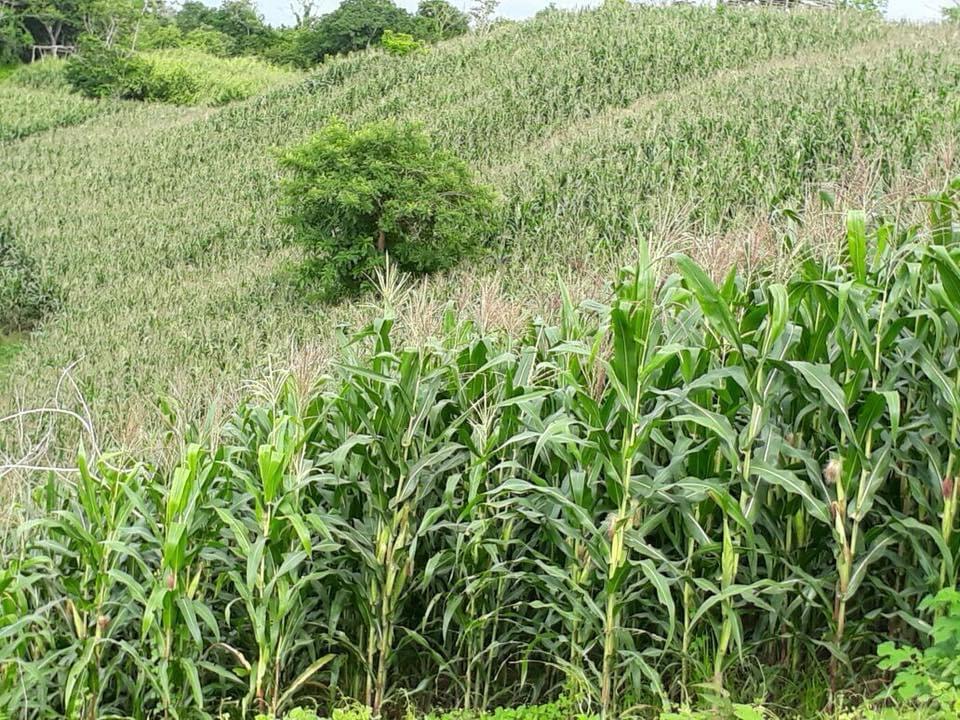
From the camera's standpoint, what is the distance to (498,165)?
49.3 feet

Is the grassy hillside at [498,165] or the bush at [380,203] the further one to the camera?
the bush at [380,203]

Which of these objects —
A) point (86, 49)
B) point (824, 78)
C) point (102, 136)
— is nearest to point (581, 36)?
point (824, 78)

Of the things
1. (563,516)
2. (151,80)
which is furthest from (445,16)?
(563,516)

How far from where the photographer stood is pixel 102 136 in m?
25.8

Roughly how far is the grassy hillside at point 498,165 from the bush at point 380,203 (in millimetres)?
520

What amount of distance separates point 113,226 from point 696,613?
16281mm

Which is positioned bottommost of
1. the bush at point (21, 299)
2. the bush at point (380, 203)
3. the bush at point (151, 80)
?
the bush at point (21, 299)

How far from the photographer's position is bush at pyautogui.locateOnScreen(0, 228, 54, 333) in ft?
44.8

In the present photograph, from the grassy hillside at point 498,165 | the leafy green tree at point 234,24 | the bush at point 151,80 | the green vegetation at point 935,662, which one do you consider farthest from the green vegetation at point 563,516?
the leafy green tree at point 234,24

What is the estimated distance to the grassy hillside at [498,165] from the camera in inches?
351

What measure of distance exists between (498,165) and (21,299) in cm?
711

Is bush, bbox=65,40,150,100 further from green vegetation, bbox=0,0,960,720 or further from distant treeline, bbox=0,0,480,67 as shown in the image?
green vegetation, bbox=0,0,960,720

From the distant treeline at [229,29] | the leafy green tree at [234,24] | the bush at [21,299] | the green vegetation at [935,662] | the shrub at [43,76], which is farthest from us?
the leafy green tree at [234,24]

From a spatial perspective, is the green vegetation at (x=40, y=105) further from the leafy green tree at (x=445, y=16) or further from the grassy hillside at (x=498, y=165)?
the leafy green tree at (x=445, y=16)
